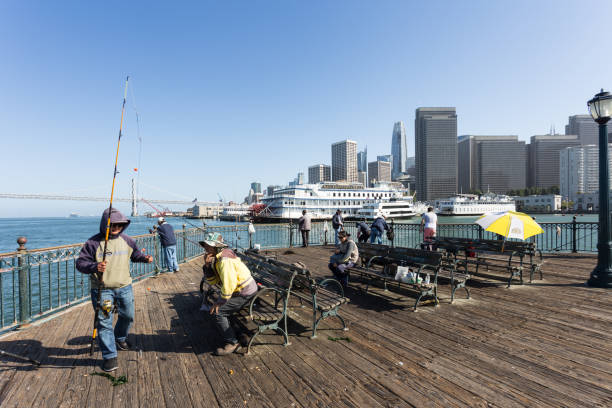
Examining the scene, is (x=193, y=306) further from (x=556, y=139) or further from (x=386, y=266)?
(x=556, y=139)

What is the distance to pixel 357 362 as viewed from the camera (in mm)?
3455

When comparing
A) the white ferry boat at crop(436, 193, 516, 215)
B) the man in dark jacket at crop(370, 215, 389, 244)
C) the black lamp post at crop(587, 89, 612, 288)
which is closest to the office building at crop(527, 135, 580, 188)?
the white ferry boat at crop(436, 193, 516, 215)

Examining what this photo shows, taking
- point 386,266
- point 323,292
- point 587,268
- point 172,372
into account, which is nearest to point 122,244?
point 172,372

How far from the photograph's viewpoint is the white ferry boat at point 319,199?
61.6 meters

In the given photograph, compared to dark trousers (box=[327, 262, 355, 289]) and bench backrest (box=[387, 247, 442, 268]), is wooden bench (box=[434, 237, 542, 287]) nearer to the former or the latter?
bench backrest (box=[387, 247, 442, 268])

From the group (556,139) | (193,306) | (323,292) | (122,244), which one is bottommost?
(193,306)

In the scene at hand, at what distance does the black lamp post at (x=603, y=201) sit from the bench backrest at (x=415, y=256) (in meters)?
4.34

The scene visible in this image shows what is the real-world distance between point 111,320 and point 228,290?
1.37m

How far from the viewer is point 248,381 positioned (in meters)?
3.09

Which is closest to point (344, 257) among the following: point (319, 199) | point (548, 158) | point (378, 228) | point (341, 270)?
point (341, 270)

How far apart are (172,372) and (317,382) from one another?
1.71m

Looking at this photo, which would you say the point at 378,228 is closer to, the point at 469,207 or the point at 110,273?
the point at 110,273

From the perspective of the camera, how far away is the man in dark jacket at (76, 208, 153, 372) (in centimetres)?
326

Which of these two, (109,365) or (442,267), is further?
(442,267)
